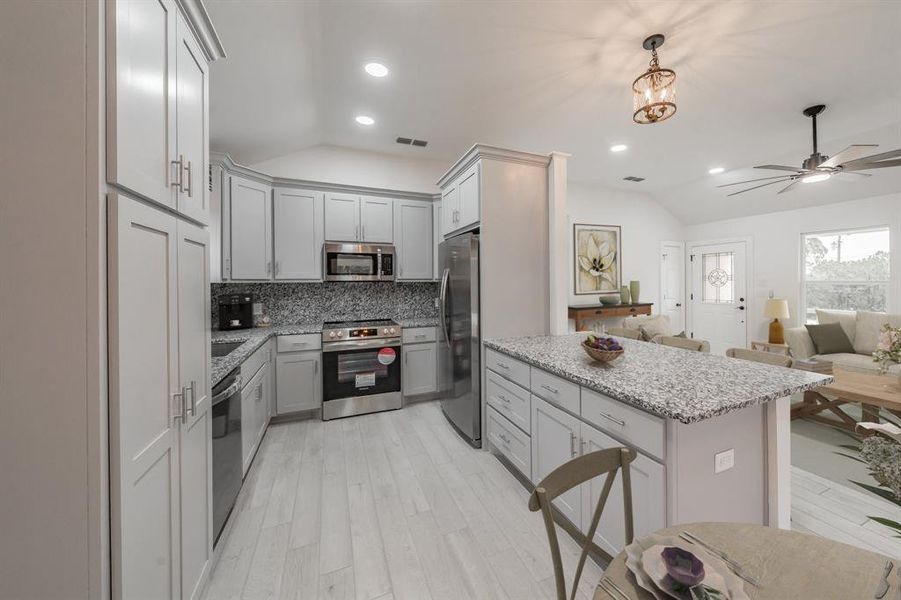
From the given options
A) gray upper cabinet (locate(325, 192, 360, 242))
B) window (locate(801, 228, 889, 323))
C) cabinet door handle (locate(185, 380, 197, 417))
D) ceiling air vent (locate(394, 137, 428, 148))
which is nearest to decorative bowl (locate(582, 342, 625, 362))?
cabinet door handle (locate(185, 380, 197, 417))

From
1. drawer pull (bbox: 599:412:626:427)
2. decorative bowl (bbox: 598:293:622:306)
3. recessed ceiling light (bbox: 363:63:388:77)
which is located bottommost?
drawer pull (bbox: 599:412:626:427)

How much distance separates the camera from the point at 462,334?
3004 millimetres

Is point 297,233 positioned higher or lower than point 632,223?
lower

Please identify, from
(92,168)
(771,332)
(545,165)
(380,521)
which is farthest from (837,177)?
(92,168)

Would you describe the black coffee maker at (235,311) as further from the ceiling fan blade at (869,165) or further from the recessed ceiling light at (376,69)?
the ceiling fan blade at (869,165)

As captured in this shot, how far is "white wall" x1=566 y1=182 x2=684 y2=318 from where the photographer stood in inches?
214

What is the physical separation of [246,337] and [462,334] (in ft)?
5.89

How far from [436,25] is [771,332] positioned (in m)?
6.00

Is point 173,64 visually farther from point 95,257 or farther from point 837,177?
point 837,177

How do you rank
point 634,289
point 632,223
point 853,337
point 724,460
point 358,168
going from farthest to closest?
point 632,223 < point 634,289 < point 853,337 < point 358,168 < point 724,460

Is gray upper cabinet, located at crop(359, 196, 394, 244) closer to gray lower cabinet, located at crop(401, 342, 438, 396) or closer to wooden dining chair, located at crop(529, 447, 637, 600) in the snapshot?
gray lower cabinet, located at crop(401, 342, 438, 396)

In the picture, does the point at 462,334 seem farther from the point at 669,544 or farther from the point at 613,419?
the point at 669,544

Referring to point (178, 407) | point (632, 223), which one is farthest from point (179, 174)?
point (632, 223)

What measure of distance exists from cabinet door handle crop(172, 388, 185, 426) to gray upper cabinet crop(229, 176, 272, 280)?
7.85 feet
